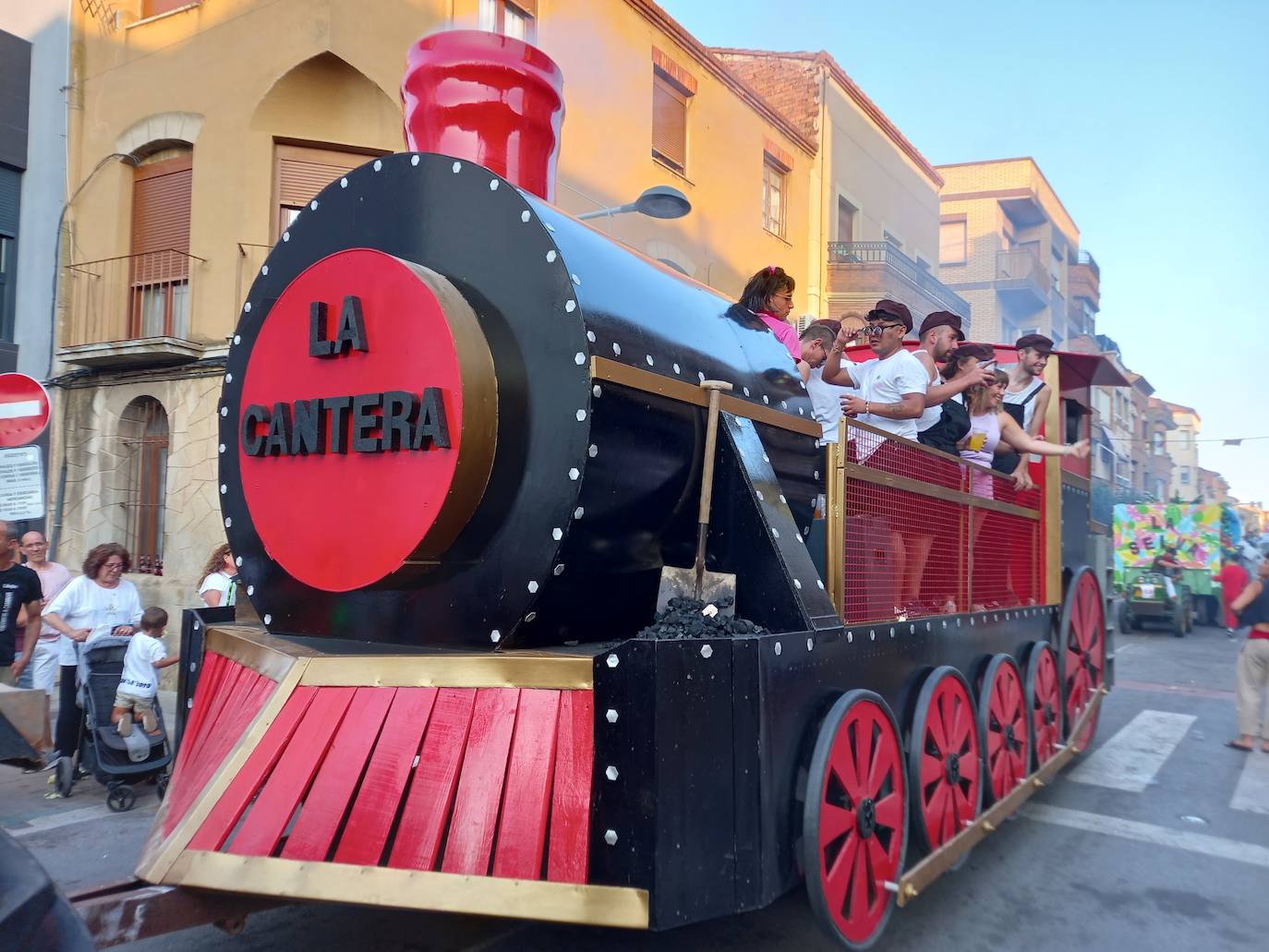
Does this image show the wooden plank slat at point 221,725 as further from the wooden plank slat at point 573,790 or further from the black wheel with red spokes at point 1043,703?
the black wheel with red spokes at point 1043,703

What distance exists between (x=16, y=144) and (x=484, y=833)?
12.6 meters

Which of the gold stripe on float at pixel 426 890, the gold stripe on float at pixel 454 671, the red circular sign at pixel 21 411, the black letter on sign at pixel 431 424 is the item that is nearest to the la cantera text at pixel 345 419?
the black letter on sign at pixel 431 424

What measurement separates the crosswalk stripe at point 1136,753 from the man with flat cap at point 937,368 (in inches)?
120

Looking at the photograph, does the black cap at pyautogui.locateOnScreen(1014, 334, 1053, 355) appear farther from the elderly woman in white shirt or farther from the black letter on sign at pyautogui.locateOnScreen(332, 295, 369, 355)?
the elderly woman in white shirt

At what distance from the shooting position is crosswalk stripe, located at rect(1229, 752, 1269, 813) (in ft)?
18.8

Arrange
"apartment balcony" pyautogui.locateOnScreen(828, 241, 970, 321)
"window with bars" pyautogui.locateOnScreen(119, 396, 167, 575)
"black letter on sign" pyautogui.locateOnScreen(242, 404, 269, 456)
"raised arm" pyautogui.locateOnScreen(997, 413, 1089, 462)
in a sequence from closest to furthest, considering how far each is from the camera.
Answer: "black letter on sign" pyautogui.locateOnScreen(242, 404, 269, 456)
"raised arm" pyautogui.locateOnScreen(997, 413, 1089, 462)
"window with bars" pyautogui.locateOnScreen(119, 396, 167, 575)
"apartment balcony" pyautogui.locateOnScreen(828, 241, 970, 321)

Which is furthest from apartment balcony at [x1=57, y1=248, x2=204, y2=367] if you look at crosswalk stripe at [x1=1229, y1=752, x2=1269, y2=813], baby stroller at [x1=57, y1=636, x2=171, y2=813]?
crosswalk stripe at [x1=1229, y1=752, x2=1269, y2=813]

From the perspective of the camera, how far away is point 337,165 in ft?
33.2

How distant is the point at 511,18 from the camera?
1139 centimetres

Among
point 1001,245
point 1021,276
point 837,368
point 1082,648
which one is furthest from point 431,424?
point 1001,245

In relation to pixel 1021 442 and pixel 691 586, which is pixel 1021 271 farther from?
pixel 691 586

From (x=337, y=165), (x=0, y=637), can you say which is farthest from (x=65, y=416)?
(x=0, y=637)

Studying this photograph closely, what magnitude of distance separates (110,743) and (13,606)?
1.47m

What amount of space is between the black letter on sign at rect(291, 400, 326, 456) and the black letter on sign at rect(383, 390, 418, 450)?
28 centimetres
